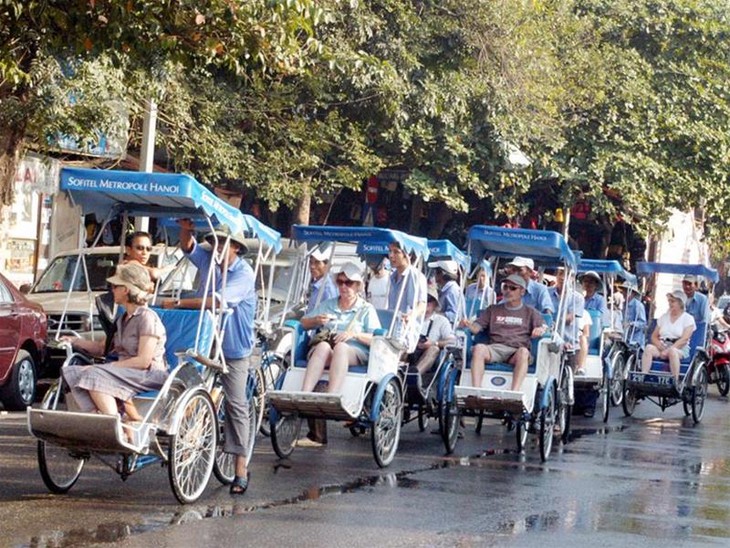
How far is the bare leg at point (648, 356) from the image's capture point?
18.2 metres

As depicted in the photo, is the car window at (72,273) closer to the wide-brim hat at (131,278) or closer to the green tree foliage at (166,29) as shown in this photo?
the green tree foliage at (166,29)

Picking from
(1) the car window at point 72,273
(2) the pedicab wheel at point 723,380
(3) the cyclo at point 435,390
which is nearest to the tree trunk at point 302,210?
(1) the car window at point 72,273

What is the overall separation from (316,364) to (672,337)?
8234 millimetres

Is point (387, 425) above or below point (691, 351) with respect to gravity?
below

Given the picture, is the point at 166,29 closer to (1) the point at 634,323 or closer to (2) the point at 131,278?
(2) the point at 131,278

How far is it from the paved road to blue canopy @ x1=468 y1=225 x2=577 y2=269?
2080 millimetres

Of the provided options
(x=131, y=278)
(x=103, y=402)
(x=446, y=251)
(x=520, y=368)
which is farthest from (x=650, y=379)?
(x=103, y=402)

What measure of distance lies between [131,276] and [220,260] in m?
1.14

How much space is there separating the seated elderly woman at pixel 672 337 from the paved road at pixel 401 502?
3.99m

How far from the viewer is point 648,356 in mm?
18312

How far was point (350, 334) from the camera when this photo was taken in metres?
12.0

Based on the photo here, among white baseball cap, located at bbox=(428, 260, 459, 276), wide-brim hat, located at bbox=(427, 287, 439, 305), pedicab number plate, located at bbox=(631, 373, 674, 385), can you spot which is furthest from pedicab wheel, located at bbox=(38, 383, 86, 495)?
pedicab number plate, located at bbox=(631, 373, 674, 385)

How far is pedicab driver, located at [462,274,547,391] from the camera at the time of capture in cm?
1336

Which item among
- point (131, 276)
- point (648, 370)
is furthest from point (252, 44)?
point (648, 370)
